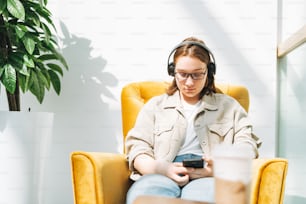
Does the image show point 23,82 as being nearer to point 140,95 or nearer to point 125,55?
point 140,95

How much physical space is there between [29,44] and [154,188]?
0.93 m

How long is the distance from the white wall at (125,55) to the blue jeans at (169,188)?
974mm

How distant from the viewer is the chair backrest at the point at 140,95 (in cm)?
203

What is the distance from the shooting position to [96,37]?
247 centimetres

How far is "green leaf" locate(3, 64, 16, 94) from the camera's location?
189cm

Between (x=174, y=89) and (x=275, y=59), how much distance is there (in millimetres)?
798

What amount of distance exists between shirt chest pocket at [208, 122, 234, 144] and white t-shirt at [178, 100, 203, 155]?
66 mm

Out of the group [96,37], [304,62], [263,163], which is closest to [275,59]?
[304,62]

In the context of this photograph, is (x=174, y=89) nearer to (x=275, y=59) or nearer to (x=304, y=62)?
(x=304, y=62)

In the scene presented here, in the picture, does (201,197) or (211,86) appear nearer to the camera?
(201,197)

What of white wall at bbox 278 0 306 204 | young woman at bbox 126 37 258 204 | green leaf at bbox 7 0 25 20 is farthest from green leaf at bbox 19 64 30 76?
white wall at bbox 278 0 306 204

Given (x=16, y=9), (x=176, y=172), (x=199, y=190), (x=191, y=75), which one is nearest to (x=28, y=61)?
(x=16, y=9)

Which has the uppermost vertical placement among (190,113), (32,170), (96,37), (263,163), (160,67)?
(96,37)

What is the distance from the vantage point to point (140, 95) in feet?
6.88
